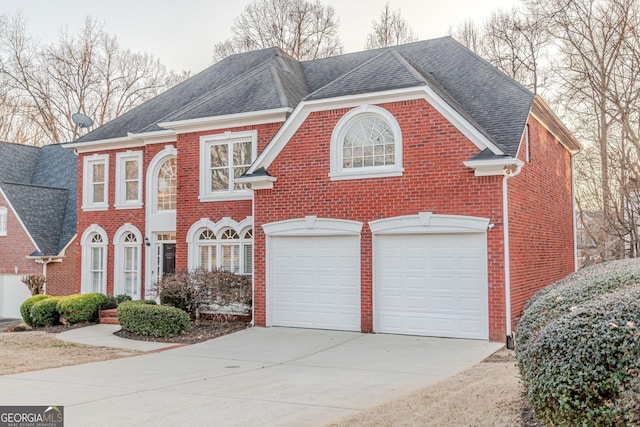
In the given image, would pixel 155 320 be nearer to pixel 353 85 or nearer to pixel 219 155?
pixel 219 155

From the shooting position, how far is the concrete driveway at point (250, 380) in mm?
7000

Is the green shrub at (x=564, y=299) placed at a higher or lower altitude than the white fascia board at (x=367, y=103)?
lower

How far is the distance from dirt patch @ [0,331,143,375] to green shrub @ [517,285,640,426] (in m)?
8.75

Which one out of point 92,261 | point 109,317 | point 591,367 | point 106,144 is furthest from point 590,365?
point 92,261

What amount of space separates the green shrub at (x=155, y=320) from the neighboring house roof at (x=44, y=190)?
10888 mm

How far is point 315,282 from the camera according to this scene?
14.1m

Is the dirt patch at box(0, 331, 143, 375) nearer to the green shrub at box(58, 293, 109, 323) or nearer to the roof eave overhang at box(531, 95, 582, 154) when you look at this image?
the green shrub at box(58, 293, 109, 323)

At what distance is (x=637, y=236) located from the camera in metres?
19.2

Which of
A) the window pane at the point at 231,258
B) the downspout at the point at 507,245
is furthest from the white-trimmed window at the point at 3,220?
the downspout at the point at 507,245

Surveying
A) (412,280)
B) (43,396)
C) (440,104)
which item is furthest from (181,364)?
(440,104)

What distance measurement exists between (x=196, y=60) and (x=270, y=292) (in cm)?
2561

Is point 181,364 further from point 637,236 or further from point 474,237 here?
point 637,236

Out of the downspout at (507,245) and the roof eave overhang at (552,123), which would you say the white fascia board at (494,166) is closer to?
the downspout at (507,245)

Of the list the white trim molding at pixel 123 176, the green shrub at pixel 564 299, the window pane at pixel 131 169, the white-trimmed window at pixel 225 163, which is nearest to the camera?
the green shrub at pixel 564 299
